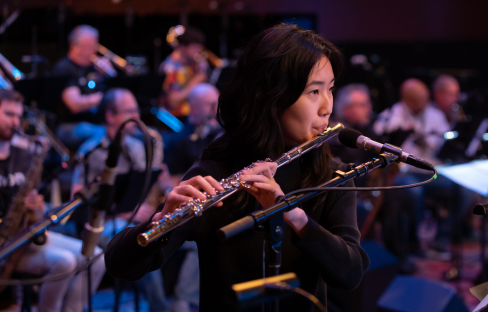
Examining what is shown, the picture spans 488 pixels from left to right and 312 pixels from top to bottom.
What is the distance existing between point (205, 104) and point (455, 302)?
8.39 ft

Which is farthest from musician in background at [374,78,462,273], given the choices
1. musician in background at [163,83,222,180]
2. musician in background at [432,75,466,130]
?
musician in background at [163,83,222,180]

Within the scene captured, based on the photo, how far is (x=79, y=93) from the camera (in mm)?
4984

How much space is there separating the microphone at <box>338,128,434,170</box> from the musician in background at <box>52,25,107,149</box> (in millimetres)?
3683

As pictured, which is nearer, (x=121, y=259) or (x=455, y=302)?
(x=121, y=259)

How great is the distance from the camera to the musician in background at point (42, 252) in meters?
2.90

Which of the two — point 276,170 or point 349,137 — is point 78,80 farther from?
point 349,137

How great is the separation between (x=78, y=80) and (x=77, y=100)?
246mm

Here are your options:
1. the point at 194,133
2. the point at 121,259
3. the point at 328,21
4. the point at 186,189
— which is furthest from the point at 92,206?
the point at 328,21

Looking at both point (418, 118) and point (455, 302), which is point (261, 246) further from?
point (418, 118)

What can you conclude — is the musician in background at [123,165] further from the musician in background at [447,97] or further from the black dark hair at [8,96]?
the musician in background at [447,97]

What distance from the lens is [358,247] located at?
150 cm

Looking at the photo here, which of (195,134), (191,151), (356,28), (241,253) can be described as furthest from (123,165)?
(356,28)

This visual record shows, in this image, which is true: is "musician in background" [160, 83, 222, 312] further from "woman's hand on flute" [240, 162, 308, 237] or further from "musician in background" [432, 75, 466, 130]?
"musician in background" [432, 75, 466, 130]

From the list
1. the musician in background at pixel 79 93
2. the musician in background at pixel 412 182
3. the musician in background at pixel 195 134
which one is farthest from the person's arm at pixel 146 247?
the musician in background at pixel 79 93
